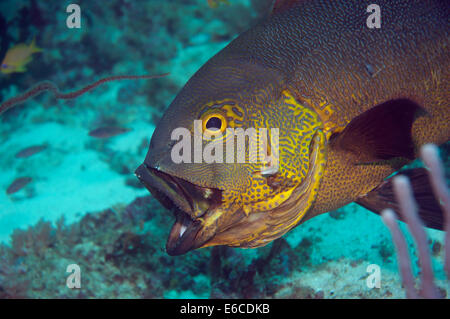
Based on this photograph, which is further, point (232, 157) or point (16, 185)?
point (16, 185)

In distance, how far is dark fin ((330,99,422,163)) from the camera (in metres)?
1.85

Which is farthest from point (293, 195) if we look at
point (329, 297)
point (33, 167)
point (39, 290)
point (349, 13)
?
point (33, 167)

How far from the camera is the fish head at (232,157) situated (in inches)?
67.9

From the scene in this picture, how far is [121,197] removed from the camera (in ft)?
19.5

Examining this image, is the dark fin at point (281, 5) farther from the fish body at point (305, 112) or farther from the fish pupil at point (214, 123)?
the fish pupil at point (214, 123)

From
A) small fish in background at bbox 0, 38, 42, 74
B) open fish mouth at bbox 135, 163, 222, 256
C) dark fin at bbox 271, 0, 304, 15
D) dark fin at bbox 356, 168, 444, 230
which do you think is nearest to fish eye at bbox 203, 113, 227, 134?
open fish mouth at bbox 135, 163, 222, 256

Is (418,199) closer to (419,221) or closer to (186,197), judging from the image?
(419,221)

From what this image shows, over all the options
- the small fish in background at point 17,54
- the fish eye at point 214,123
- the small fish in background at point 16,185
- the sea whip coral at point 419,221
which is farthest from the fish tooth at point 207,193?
the small fish in background at point 17,54

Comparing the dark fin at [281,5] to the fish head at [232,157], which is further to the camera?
the dark fin at [281,5]

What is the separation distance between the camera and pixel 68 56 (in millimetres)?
10992

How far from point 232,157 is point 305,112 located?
2.04ft

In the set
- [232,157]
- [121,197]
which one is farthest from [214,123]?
[121,197]
